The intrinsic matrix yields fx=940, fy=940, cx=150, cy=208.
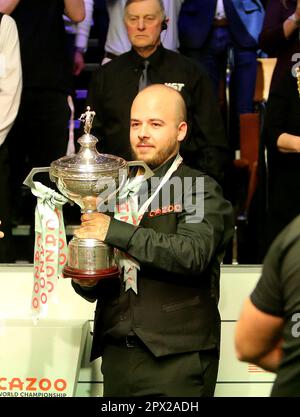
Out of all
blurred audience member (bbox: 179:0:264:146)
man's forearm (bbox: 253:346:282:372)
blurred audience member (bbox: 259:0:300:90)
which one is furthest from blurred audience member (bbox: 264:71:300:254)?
man's forearm (bbox: 253:346:282:372)

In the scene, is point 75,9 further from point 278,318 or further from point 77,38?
point 278,318

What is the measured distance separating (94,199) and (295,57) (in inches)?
49.6

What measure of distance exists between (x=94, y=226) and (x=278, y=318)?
2.75 ft

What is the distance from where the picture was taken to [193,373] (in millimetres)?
2543

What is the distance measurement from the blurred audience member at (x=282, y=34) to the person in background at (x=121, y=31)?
0.52 meters

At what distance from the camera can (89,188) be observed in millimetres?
2469

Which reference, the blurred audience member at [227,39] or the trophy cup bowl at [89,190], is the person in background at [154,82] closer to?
the blurred audience member at [227,39]

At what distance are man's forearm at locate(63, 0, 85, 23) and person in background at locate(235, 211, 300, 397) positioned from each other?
7.71ft

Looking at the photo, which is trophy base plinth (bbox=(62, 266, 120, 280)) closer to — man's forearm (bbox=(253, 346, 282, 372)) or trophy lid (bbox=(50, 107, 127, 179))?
trophy lid (bbox=(50, 107, 127, 179))

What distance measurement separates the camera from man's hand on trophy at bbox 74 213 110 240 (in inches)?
95.9

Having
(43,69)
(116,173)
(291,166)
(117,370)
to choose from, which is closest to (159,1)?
(43,69)

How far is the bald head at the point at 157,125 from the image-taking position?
260 centimetres

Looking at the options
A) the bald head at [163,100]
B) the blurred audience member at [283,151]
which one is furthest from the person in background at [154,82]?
the bald head at [163,100]

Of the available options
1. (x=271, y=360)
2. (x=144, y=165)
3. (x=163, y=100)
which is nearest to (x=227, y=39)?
(x=163, y=100)
